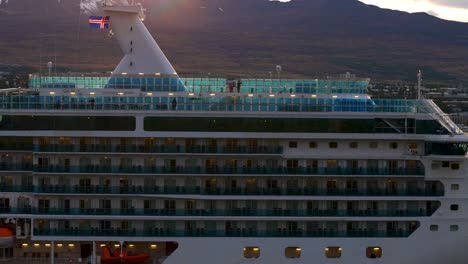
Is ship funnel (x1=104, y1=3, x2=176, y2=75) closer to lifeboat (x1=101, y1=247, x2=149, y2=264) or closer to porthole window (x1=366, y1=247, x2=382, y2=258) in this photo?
lifeboat (x1=101, y1=247, x2=149, y2=264)

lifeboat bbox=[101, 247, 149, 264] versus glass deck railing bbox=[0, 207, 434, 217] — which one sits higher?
glass deck railing bbox=[0, 207, 434, 217]

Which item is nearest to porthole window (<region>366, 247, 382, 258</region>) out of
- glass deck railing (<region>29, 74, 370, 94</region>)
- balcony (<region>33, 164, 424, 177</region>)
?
balcony (<region>33, 164, 424, 177</region>)

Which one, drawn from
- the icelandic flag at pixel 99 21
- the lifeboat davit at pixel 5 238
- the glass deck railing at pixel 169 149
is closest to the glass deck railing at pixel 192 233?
the lifeboat davit at pixel 5 238

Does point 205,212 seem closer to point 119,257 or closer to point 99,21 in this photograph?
point 119,257

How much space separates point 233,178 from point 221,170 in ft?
1.20

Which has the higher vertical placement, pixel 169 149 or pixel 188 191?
pixel 169 149

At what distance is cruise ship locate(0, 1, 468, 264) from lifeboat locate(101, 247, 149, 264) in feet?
0.18

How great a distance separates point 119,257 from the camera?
2523cm

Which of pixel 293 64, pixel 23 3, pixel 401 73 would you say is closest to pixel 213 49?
pixel 293 64

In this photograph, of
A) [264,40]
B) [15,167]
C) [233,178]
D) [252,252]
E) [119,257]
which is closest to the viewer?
[119,257]

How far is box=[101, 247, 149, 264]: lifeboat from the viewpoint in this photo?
25141mm

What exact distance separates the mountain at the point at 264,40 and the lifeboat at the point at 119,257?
293ft

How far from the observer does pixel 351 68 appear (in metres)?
136

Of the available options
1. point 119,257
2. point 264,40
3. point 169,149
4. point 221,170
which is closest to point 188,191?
point 221,170
